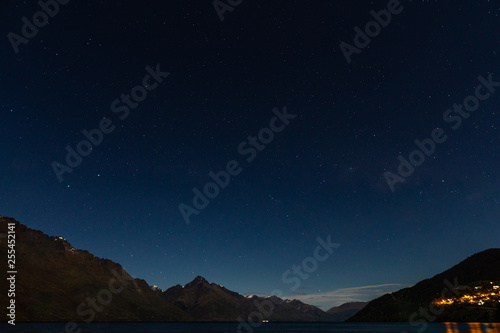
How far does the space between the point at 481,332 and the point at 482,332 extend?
1.12ft

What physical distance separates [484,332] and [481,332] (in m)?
0.97

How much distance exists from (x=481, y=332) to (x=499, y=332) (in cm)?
814

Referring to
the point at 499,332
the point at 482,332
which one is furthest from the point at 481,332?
the point at 499,332

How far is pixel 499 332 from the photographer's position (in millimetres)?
122125

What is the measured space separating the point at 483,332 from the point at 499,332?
765 cm

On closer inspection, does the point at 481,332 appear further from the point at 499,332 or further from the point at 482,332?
the point at 499,332

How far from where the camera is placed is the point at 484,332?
129 metres

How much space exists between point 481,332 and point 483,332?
64 cm

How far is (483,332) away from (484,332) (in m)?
0.34

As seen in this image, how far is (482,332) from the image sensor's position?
129125mm

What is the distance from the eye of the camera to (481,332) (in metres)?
129

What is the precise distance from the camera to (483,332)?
129 metres
